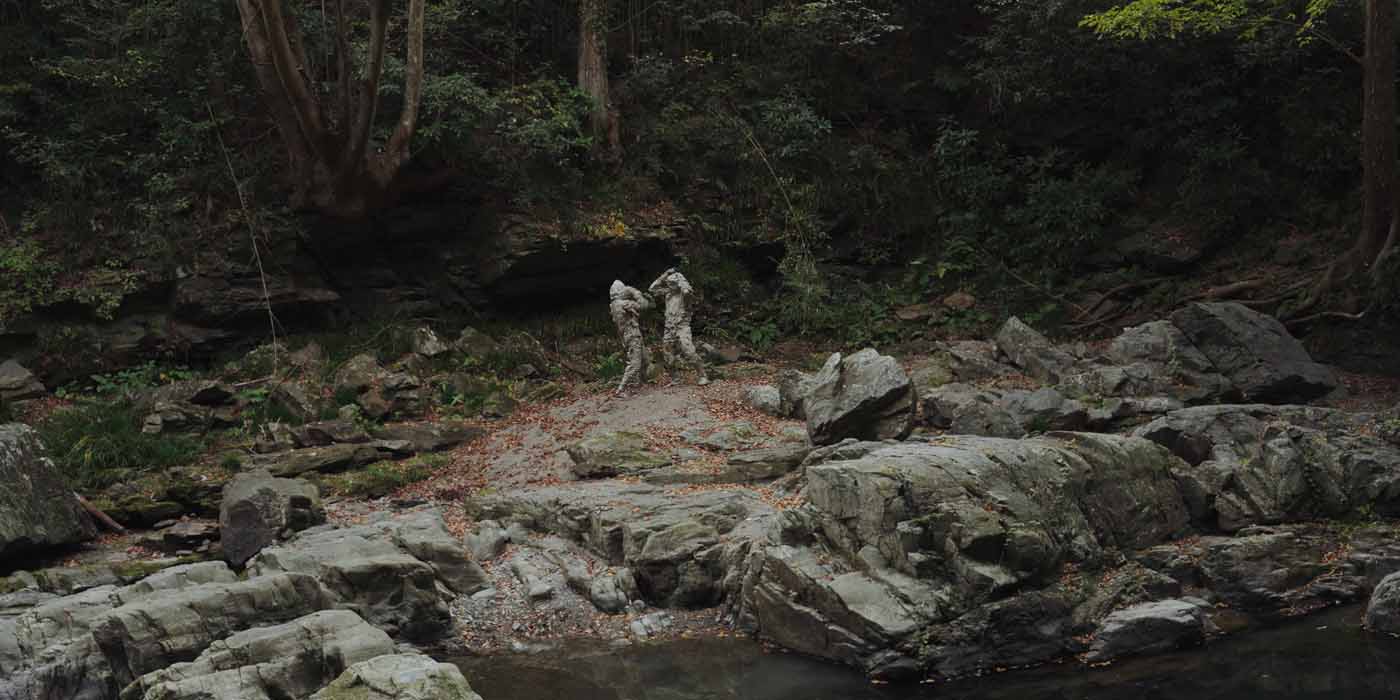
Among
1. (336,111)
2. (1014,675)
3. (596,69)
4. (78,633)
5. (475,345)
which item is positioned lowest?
(1014,675)

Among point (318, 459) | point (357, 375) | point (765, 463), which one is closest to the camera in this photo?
point (765, 463)

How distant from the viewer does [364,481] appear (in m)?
11.7

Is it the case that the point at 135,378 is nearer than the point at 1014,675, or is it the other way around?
the point at 1014,675

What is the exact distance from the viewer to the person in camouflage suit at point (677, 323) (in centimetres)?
1487

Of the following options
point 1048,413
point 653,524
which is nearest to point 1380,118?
point 1048,413

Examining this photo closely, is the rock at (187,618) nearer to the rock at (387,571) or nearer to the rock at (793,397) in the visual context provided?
the rock at (387,571)

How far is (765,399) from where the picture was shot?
1368cm

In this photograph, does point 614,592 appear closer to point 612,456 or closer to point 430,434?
point 612,456

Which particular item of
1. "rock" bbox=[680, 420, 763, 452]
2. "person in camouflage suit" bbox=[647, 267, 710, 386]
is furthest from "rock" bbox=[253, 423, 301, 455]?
"person in camouflage suit" bbox=[647, 267, 710, 386]

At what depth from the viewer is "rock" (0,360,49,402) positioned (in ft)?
46.3

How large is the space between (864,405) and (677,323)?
4469 mm

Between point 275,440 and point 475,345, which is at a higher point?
point 475,345

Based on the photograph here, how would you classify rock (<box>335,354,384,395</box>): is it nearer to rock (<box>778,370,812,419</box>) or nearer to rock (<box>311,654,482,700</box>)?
rock (<box>778,370,812,419</box>)

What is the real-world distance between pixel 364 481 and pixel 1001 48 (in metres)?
15.2
